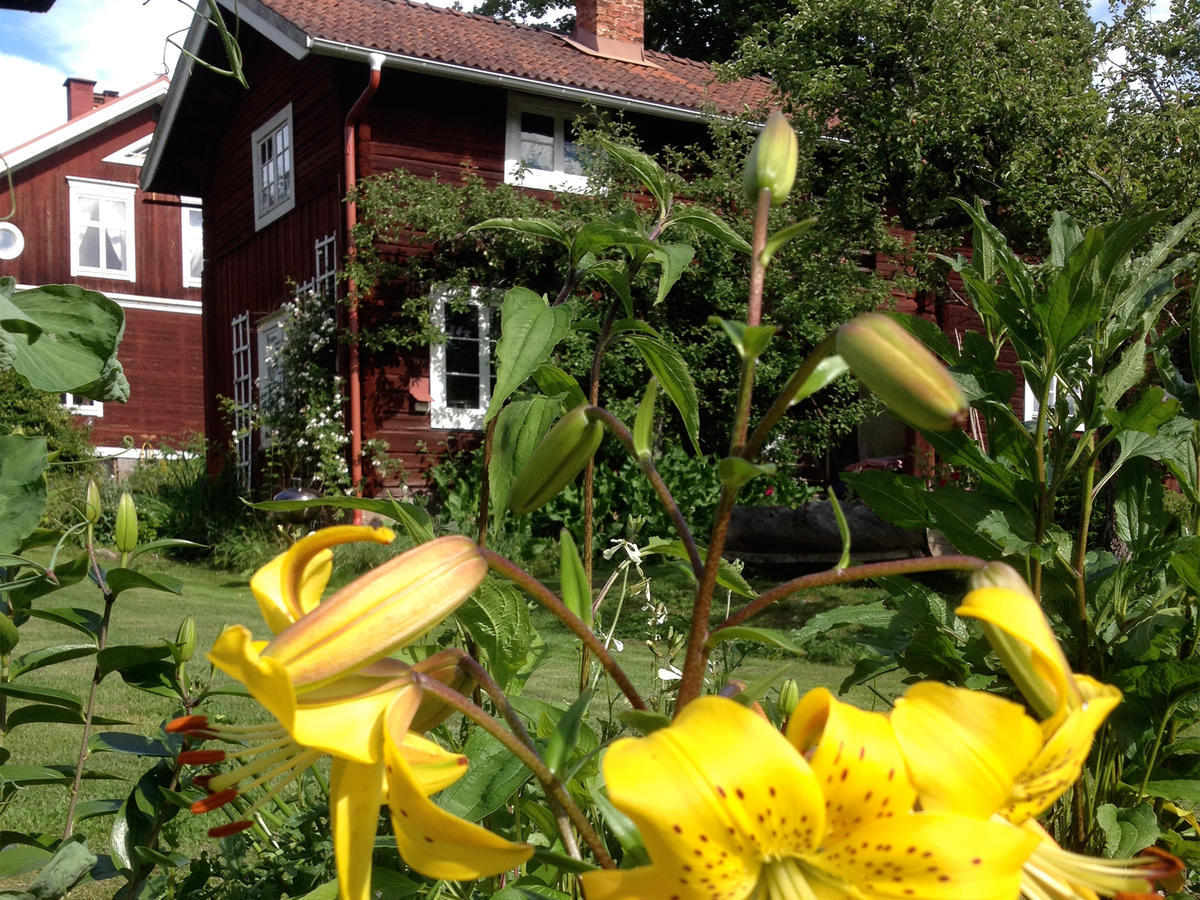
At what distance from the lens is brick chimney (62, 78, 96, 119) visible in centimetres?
2362

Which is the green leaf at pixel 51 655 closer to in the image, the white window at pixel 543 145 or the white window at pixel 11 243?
the white window at pixel 543 145

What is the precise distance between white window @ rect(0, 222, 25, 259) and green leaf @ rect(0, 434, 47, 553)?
22081 mm

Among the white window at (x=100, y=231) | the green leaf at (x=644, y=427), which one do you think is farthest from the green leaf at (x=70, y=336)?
the white window at (x=100, y=231)

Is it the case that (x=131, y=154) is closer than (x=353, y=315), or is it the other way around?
(x=353, y=315)

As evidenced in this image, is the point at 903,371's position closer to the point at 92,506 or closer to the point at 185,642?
the point at 185,642

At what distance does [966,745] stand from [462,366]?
11.1 meters

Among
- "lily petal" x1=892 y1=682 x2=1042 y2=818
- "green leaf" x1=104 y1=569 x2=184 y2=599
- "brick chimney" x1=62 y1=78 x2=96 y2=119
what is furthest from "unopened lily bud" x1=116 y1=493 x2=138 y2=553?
"brick chimney" x1=62 y1=78 x2=96 y2=119

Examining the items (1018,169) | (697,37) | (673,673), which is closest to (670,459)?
(1018,169)

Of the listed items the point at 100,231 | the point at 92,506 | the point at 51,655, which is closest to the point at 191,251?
the point at 100,231

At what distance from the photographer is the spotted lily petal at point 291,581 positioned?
1.94ft

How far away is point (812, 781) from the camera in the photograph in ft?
1.59

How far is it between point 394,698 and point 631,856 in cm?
21

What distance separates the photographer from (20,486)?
110 cm

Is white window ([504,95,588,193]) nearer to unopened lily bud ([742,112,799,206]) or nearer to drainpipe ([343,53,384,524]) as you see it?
drainpipe ([343,53,384,524])
